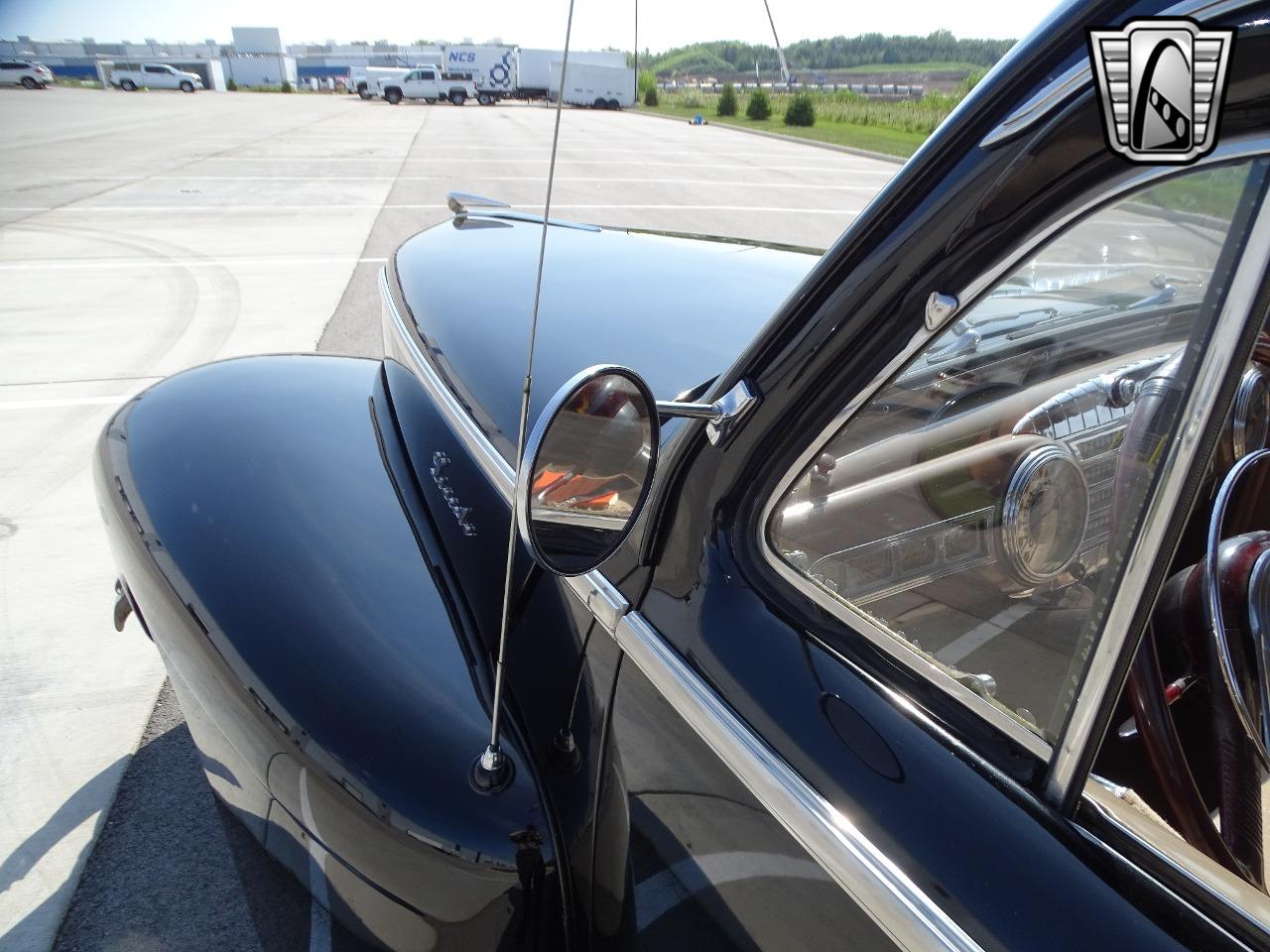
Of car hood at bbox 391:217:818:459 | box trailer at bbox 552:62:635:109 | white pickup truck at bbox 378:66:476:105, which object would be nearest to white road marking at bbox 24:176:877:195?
car hood at bbox 391:217:818:459

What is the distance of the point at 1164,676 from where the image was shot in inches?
44.9

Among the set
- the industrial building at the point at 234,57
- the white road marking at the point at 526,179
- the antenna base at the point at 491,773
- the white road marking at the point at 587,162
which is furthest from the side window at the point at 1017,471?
the industrial building at the point at 234,57

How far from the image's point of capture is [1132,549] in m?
0.75

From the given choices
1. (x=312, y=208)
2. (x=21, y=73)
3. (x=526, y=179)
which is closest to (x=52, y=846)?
(x=312, y=208)

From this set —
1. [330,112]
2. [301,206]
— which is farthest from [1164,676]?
[330,112]

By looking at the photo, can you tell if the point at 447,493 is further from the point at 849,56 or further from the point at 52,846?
the point at 52,846

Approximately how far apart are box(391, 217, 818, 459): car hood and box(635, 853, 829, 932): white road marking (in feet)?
2.60

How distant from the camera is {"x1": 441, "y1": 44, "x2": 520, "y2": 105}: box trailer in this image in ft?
145

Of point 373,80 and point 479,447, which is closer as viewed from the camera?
point 479,447

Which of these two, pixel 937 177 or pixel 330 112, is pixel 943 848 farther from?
pixel 330 112

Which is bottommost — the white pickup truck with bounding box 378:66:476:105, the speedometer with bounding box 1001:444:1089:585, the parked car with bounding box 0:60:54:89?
the parked car with bounding box 0:60:54:89

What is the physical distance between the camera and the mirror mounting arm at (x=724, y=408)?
3.37ft

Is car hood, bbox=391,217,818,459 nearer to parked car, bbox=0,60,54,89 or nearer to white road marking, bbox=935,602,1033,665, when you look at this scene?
white road marking, bbox=935,602,1033,665

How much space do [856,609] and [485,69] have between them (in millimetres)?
48440
